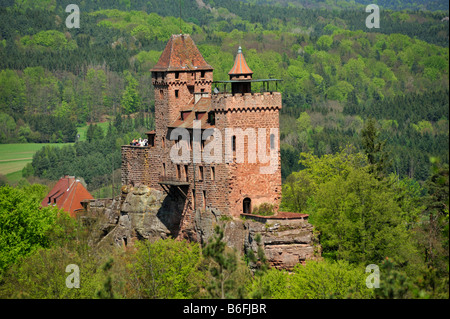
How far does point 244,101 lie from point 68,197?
38.1 m

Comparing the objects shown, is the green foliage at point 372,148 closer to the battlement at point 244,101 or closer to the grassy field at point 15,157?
the battlement at point 244,101

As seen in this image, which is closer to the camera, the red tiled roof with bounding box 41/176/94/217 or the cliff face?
the cliff face

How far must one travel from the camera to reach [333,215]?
70188 mm

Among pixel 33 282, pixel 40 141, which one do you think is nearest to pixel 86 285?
pixel 33 282

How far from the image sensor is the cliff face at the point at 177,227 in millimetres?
65000

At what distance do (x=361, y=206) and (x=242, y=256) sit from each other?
9.82 m

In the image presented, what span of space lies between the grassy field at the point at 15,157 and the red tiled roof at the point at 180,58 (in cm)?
8712

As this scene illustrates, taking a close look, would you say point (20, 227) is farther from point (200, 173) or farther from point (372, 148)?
point (372, 148)

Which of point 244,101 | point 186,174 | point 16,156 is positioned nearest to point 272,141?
point 244,101

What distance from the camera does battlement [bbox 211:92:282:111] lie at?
6750 cm

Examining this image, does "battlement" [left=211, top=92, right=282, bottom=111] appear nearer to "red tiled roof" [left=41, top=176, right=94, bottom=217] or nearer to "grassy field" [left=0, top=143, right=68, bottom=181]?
"red tiled roof" [left=41, top=176, right=94, bottom=217]

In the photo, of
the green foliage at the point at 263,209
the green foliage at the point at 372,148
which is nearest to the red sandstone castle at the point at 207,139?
the green foliage at the point at 263,209

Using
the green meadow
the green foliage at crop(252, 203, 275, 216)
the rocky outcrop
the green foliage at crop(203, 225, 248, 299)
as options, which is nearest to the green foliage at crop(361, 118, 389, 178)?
the green foliage at crop(252, 203, 275, 216)

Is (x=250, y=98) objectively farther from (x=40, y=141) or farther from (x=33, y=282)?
(x=40, y=141)
